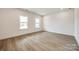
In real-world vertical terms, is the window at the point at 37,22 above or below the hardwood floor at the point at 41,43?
above

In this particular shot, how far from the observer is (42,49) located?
1.96 m

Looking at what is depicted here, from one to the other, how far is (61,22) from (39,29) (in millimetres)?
543

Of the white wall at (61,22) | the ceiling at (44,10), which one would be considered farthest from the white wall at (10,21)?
the white wall at (61,22)

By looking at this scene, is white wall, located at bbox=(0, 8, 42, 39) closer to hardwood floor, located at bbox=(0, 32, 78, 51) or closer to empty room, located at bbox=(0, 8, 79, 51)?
A: empty room, located at bbox=(0, 8, 79, 51)

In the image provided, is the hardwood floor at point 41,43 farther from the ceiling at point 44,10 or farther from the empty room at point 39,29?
the ceiling at point 44,10

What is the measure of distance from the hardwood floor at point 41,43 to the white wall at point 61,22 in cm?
12

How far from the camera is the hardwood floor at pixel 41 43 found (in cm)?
195

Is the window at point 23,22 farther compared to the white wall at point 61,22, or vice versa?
the window at point 23,22

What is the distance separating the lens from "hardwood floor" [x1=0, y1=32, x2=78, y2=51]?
6.38 feet

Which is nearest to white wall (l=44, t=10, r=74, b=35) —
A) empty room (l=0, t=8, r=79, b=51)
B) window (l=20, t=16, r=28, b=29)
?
empty room (l=0, t=8, r=79, b=51)

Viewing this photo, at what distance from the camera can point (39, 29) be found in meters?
2.18

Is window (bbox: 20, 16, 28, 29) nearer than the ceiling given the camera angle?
No
